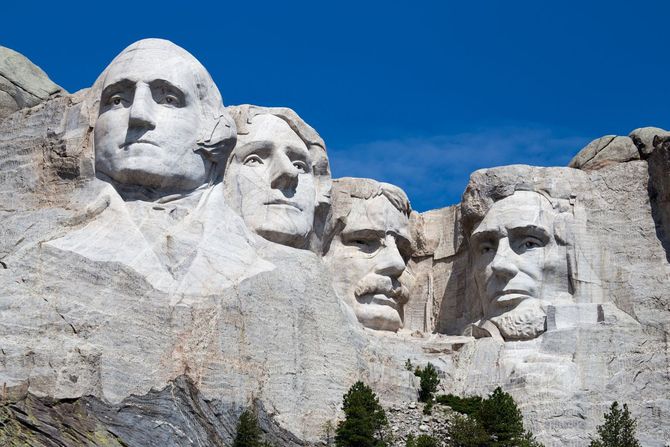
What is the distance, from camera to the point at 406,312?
3825 centimetres

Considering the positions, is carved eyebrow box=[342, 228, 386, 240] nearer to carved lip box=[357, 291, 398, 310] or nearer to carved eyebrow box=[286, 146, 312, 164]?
carved lip box=[357, 291, 398, 310]

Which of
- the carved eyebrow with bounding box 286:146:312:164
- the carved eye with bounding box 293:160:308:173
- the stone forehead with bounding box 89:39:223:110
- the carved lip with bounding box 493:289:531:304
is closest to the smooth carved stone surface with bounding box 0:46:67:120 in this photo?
the stone forehead with bounding box 89:39:223:110

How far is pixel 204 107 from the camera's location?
34406 millimetres

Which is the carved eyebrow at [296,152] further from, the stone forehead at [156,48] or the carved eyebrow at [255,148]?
the stone forehead at [156,48]

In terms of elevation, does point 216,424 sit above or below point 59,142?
below

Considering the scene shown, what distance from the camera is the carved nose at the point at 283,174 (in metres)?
35.7

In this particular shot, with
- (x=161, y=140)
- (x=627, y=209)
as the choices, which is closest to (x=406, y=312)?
(x=627, y=209)

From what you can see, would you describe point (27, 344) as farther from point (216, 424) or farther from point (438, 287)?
point (438, 287)

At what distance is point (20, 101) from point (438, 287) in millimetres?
7277

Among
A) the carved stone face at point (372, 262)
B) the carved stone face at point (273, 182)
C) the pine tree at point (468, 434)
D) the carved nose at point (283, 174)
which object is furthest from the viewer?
the carved stone face at point (372, 262)

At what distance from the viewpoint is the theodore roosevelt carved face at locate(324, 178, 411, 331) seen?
3706 cm

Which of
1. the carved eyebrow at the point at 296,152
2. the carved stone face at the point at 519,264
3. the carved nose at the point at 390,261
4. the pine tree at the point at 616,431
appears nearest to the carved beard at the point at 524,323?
the carved stone face at the point at 519,264

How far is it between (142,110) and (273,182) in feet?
9.58

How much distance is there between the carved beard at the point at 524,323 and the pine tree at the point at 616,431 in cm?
244
